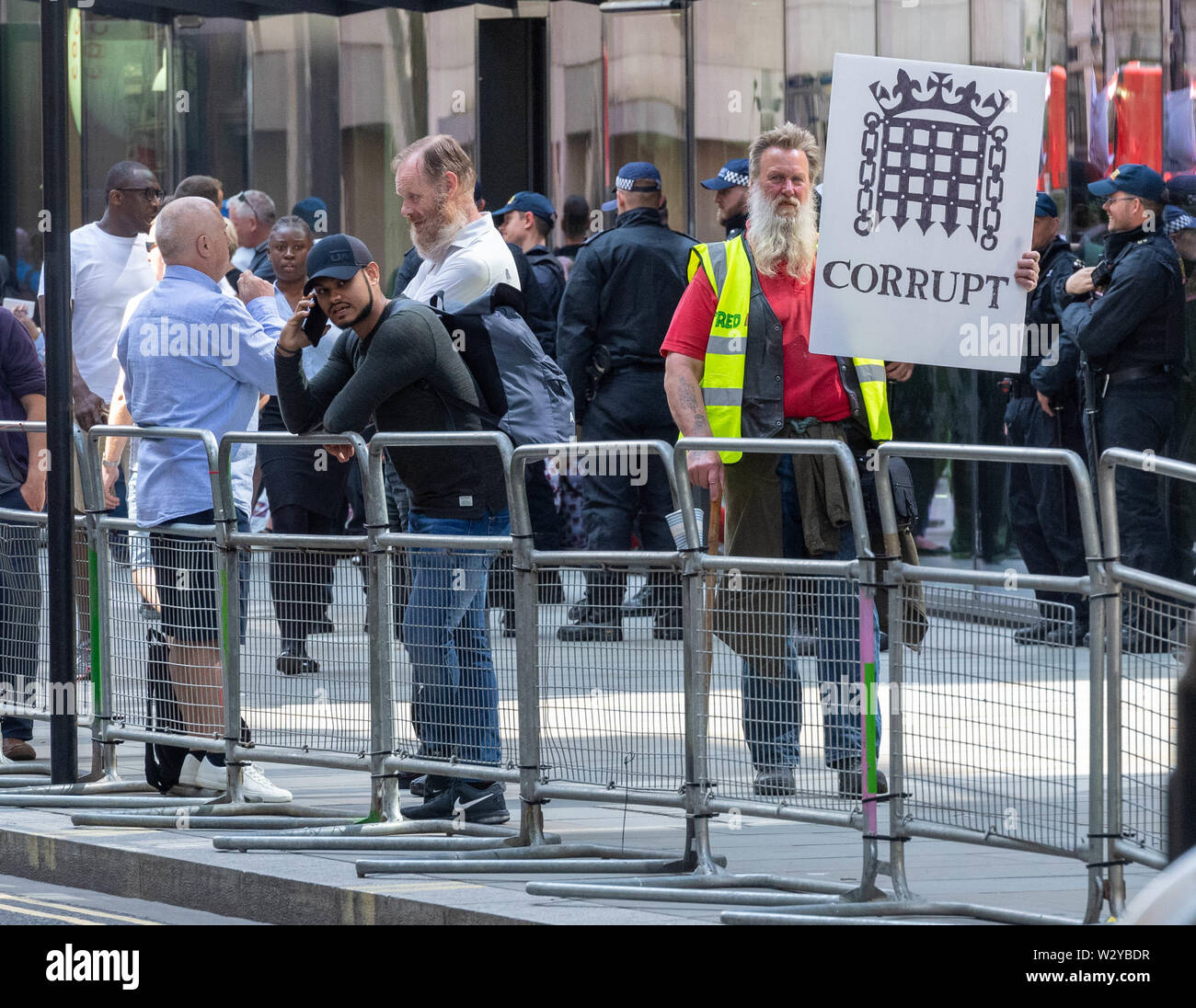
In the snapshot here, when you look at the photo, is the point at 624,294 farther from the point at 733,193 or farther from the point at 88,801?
the point at 88,801

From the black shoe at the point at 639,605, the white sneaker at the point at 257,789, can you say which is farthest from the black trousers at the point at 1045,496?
the black shoe at the point at 639,605

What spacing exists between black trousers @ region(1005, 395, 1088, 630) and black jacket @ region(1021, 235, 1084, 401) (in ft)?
0.60

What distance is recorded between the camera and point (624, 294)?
11852 mm

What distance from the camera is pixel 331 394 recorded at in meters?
7.48

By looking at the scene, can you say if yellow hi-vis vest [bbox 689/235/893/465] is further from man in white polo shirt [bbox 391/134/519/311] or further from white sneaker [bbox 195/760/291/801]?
white sneaker [bbox 195/760/291/801]

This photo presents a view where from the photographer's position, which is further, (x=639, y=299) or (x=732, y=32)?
(x=732, y=32)

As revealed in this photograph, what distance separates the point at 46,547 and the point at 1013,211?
3723 millimetres

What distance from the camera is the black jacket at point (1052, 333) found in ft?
37.4

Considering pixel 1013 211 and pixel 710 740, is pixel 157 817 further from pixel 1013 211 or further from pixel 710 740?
pixel 1013 211

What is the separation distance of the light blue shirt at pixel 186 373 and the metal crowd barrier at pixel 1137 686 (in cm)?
367

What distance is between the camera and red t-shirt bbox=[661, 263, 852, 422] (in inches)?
295

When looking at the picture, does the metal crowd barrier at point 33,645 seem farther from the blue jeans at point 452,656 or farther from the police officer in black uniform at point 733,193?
the police officer in black uniform at point 733,193

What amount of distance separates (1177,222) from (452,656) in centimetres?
585
